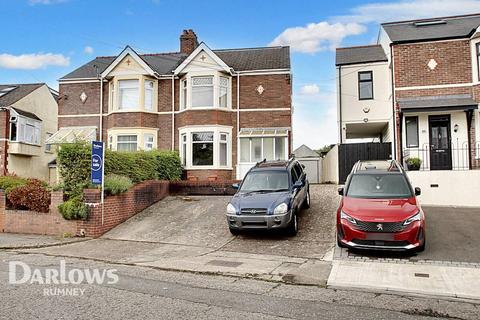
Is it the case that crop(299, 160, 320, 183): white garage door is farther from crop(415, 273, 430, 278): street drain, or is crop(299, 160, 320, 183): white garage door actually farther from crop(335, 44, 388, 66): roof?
crop(415, 273, 430, 278): street drain

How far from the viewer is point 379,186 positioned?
9.66 m

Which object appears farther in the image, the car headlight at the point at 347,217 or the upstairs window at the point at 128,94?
the upstairs window at the point at 128,94

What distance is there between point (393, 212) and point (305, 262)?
7.43 feet

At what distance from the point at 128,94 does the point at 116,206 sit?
1099 cm

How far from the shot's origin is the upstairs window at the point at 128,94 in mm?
21844

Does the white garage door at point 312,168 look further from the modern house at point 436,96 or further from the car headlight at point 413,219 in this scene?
the car headlight at point 413,219

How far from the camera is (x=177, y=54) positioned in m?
25.6

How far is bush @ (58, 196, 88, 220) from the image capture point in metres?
11.7

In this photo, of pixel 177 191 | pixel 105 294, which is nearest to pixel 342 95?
pixel 177 191

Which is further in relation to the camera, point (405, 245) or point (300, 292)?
point (405, 245)

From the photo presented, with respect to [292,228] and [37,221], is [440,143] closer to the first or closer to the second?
[292,228]

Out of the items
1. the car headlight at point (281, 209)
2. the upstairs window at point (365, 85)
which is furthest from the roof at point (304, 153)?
the car headlight at point (281, 209)

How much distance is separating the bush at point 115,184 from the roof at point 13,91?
20685 millimetres

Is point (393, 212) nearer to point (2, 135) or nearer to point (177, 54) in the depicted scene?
point (177, 54)
